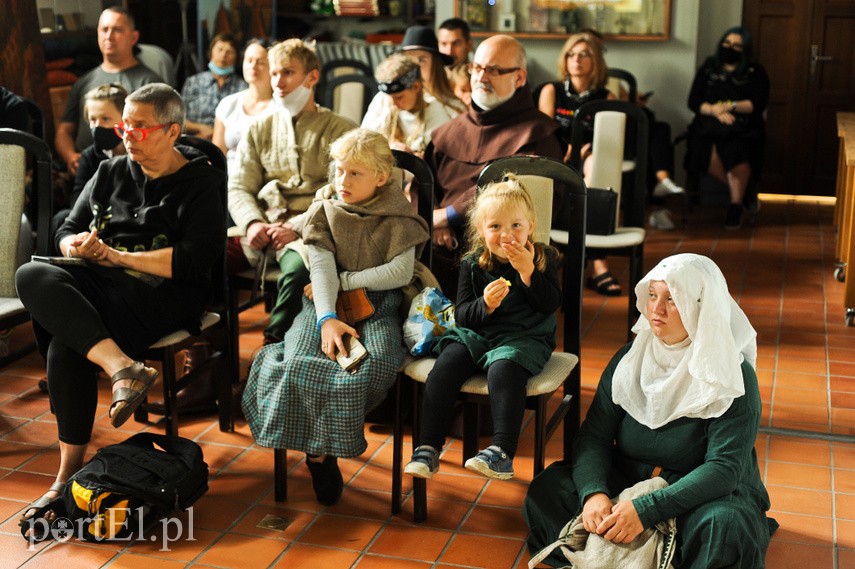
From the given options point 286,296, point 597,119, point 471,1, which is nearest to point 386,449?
point 286,296

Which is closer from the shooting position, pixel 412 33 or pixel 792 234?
pixel 412 33

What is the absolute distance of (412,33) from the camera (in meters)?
5.59

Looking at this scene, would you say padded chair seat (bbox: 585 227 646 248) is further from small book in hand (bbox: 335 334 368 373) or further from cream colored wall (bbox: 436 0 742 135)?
cream colored wall (bbox: 436 0 742 135)

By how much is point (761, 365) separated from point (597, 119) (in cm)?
130

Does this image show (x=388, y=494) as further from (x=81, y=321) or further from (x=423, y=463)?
(x=81, y=321)

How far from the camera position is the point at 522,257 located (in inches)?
114

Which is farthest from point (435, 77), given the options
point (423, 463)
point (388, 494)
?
point (423, 463)

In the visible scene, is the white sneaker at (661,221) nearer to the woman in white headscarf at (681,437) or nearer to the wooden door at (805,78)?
the wooden door at (805,78)

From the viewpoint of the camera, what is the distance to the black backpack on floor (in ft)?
9.55

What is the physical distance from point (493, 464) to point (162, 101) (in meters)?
1.57

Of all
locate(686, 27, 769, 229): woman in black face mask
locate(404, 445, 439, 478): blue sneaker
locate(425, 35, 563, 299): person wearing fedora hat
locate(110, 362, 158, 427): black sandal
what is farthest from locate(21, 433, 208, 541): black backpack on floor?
locate(686, 27, 769, 229): woman in black face mask

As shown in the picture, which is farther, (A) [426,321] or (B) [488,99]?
(B) [488,99]

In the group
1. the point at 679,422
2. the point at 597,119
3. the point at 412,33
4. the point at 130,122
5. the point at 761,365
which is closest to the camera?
the point at 679,422

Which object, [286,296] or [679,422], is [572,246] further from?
[286,296]
